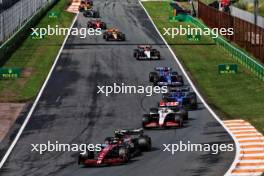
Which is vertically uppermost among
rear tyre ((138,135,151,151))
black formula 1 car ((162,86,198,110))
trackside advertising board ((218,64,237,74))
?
rear tyre ((138,135,151,151))

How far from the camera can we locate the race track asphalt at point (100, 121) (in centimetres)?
3525

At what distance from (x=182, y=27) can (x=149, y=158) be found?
63.7m

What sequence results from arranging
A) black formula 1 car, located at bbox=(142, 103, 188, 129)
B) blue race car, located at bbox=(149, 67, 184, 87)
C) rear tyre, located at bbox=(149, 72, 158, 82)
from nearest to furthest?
black formula 1 car, located at bbox=(142, 103, 188, 129) < blue race car, located at bbox=(149, 67, 184, 87) < rear tyre, located at bbox=(149, 72, 158, 82)

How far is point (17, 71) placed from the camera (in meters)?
65.2

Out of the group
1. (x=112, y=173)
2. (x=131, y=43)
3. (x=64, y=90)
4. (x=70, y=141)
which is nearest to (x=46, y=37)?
(x=131, y=43)

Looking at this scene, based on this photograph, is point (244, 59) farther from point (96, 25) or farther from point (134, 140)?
point (134, 140)

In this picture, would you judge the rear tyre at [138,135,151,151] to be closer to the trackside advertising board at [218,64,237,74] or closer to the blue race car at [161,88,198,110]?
the blue race car at [161,88,198,110]

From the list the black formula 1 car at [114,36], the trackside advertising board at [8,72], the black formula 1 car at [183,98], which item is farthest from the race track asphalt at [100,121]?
the trackside advertising board at [8,72]

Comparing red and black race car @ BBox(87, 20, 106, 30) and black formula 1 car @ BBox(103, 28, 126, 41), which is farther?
red and black race car @ BBox(87, 20, 106, 30)

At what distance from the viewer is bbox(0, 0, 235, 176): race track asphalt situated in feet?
116

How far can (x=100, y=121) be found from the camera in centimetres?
4712

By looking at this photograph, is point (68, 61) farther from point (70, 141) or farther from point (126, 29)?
point (70, 141)

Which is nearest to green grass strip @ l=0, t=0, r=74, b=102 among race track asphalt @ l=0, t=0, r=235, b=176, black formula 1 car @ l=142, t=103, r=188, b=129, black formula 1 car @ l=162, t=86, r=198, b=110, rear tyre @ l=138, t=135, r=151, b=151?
race track asphalt @ l=0, t=0, r=235, b=176

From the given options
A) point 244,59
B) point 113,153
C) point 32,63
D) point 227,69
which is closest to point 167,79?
point 227,69
